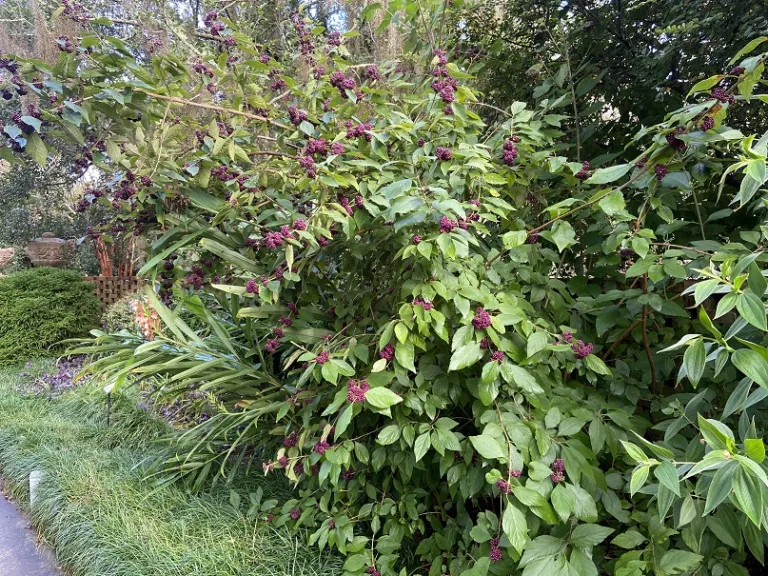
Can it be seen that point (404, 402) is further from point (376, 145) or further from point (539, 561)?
point (376, 145)

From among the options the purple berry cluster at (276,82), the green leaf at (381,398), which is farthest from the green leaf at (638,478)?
the purple berry cluster at (276,82)

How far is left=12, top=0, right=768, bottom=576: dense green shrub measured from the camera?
3.86 ft

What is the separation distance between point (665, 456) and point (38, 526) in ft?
9.48

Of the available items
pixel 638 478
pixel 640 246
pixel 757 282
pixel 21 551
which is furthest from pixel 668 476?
pixel 21 551

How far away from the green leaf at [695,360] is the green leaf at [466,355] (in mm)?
470

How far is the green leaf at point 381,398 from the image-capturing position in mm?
1269

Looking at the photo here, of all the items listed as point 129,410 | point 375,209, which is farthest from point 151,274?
point 129,410

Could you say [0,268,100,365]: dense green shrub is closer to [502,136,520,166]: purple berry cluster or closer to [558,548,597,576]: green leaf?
[502,136,520,166]: purple berry cluster

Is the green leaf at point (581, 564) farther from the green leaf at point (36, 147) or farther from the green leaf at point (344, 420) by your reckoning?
the green leaf at point (36, 147)

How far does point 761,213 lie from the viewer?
1479 millimetres

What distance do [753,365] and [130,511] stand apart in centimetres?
234

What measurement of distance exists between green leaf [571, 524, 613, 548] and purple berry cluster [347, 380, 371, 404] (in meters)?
0.62

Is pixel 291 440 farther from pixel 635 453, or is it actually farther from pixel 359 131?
pixel 635 453

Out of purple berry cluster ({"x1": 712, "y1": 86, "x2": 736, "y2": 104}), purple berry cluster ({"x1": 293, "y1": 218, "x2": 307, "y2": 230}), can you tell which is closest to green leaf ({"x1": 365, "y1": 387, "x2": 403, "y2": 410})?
purple berry cluster ({"x1": 293, "y1": 218, "x2": 307, "y2": 230})
